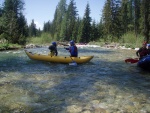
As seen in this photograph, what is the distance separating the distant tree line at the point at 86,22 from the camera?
3328cm

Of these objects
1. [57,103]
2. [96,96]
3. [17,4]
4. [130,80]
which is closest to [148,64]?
[130,80]

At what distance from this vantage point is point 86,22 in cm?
5794

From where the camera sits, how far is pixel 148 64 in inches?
463

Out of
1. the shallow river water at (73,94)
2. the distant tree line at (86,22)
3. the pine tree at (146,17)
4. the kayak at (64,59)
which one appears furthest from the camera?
the pine tree at (146,17)

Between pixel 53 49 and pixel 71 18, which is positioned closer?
pixel 53 49

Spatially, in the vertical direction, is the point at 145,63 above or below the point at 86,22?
below

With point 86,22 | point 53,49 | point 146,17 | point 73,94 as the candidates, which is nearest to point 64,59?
point 53,49

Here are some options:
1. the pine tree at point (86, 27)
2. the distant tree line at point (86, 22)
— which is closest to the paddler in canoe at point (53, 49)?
the distant tree line at point (86, 22)

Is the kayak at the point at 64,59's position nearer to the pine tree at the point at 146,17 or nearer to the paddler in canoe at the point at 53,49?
the paddler in canoe at the point at 53,49

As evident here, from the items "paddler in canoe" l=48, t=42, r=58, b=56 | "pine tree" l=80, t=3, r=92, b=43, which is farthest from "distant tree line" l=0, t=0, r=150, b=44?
"paddler in canoe" l=48, t=42, r=58, b=56

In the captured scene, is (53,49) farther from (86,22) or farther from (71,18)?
(71,18)

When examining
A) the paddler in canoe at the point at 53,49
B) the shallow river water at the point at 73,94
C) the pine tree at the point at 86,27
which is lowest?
the shallow river water at the point at 73,94

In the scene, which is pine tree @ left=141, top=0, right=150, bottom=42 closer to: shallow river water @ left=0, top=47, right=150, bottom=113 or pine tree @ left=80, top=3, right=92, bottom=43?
pine tree @ left=80, top=3, right=92, bottom=43

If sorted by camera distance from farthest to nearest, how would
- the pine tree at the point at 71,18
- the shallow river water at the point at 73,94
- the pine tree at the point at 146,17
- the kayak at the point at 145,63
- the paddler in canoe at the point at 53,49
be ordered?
the pine tree at the point at 71,18 < the pine tree at the point at 146,17 < the paddler in canoe at the point at 53,49 < the kayak at the point at 145,63 < the shallow river water at the point at 73,94
